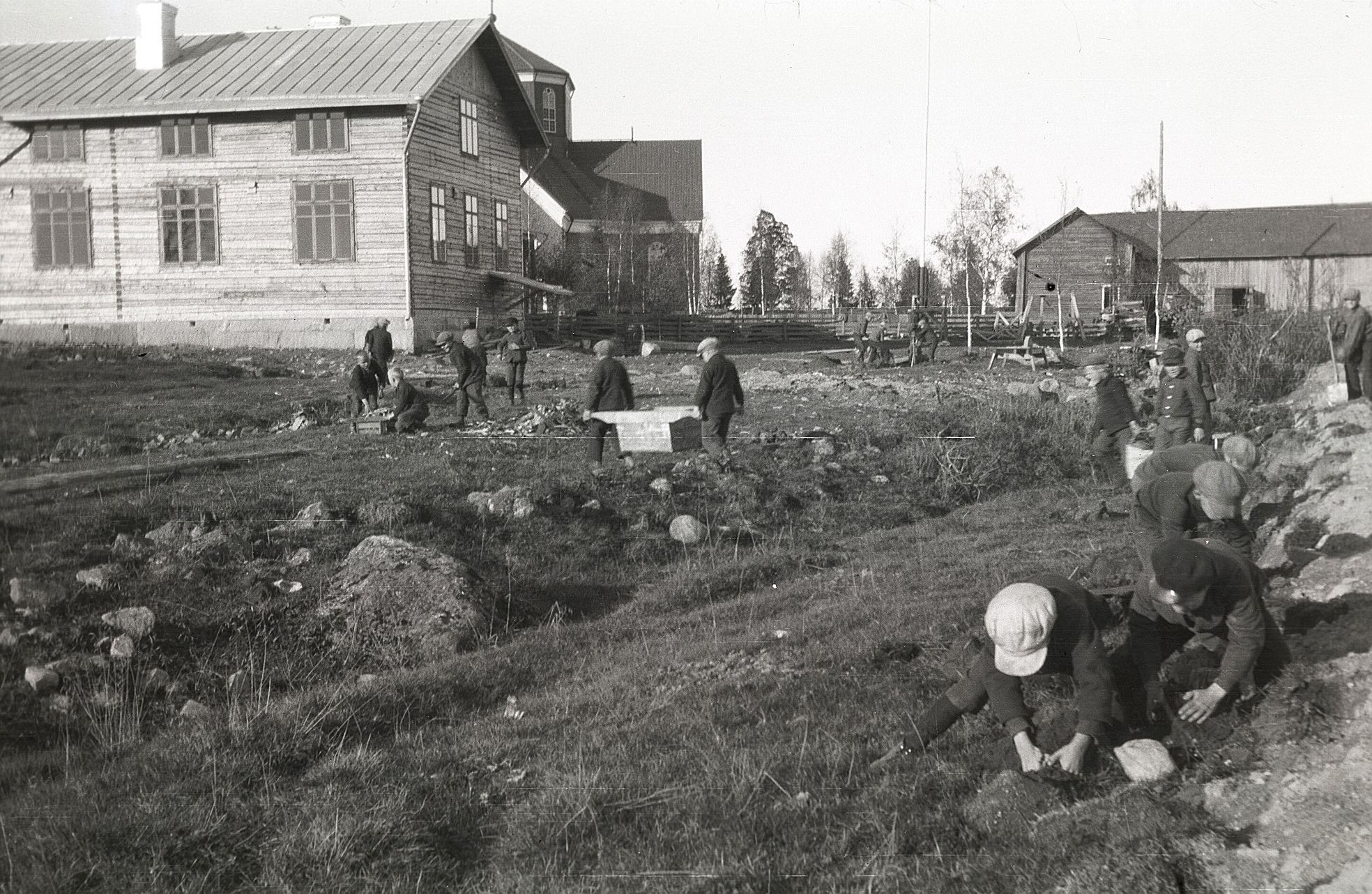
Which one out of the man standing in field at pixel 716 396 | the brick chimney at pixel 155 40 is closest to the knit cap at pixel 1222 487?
the man standing in field at pixel 716 396

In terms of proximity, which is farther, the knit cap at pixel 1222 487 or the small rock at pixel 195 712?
the small rock at pixel 195 712

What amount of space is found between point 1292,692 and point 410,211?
86.5ft

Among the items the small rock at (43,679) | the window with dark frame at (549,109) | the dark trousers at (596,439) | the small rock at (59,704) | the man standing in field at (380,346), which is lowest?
the small rock at (59,704)

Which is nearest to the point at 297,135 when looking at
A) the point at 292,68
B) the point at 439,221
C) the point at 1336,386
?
the point at 292,68

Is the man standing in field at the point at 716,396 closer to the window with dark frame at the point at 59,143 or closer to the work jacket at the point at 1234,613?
the window with dark frame at the point at 59,143

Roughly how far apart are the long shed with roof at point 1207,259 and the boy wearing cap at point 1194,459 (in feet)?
8.82

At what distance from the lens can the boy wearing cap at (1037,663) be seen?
5.09 m

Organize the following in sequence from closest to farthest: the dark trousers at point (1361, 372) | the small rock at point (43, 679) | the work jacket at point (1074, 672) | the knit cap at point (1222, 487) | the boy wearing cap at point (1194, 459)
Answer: the work jacket at point (1074, 672), the knit cap at point (1222, 487), the boy wearing cap at point (1194, 459), the small rock at point (43, 679), the dark trousers at point (1361, 372)

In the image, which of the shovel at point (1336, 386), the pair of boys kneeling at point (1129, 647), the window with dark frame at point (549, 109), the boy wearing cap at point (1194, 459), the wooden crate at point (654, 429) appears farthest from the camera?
the window with dark frame at point (549, 109)

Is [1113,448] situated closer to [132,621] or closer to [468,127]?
[132,621]

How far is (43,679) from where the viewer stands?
25.4 ft

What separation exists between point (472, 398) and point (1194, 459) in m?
13.0

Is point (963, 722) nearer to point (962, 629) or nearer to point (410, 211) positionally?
point (962, 629)

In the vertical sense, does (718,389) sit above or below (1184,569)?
above
